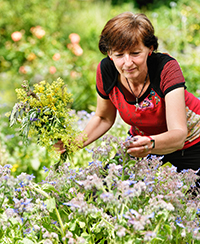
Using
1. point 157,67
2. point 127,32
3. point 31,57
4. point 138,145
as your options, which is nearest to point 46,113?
point 138,145

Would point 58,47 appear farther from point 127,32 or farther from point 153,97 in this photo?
point 127,32

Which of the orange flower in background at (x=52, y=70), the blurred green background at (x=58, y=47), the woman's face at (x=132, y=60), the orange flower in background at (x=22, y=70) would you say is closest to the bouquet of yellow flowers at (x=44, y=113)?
the woman's face at (x=132, y=60)

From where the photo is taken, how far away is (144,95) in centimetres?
212

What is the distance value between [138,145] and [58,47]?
525 cm

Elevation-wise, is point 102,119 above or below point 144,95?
below

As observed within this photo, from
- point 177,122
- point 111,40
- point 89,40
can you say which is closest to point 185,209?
point 177,122

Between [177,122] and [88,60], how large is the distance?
4.34 metres

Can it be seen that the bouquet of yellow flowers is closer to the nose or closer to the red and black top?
the nose

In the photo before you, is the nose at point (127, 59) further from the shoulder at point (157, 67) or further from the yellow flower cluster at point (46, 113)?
the yellow flower cluster at point (46, 113)

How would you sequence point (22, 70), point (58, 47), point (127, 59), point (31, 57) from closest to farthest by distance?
point (127, 59), point (22, 70), point (31, 57), point (58, 47)

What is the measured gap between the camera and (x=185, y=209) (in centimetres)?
159

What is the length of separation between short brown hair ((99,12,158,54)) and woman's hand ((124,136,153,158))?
556 mm

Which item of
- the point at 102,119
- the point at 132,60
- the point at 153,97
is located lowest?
the point at 102,119

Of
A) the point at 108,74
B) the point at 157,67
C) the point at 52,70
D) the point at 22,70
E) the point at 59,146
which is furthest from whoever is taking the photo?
the point at 22,70
